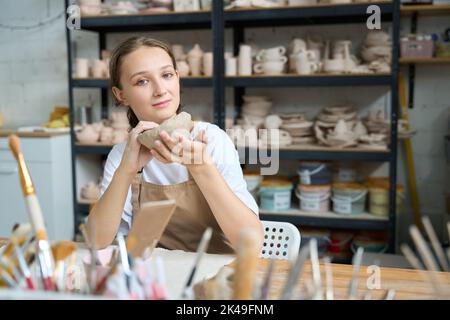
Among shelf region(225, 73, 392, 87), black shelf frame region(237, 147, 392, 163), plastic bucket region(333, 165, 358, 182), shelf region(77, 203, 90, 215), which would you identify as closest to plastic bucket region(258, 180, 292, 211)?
black shelf frame region(237, 147, 392, 163)

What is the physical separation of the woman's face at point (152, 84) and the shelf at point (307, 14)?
157 centimetres

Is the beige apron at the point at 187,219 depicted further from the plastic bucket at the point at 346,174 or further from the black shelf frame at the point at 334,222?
the plastic bucket at the point at 346,174

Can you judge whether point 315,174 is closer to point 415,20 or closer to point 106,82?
point 415,20

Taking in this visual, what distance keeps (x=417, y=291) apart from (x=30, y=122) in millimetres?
3284

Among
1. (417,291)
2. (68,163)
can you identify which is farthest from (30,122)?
(417,291)

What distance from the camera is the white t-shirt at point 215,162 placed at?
1.29 metres

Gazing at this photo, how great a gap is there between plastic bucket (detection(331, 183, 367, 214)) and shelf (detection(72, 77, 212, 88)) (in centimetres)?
91

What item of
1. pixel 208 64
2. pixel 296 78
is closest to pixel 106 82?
pixel 208 64

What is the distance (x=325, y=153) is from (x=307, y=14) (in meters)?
0.72

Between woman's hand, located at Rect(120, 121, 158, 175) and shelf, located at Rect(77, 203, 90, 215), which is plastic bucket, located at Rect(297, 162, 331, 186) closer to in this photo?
shelf, located at Rect(77, 203, 90, 215)

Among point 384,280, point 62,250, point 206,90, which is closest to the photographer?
point 62,250

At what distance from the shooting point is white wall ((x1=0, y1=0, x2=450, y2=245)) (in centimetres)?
299

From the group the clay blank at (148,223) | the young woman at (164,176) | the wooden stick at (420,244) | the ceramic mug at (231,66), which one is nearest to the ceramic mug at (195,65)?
the ceramic mug at (231,66)

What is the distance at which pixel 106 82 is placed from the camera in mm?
3033
